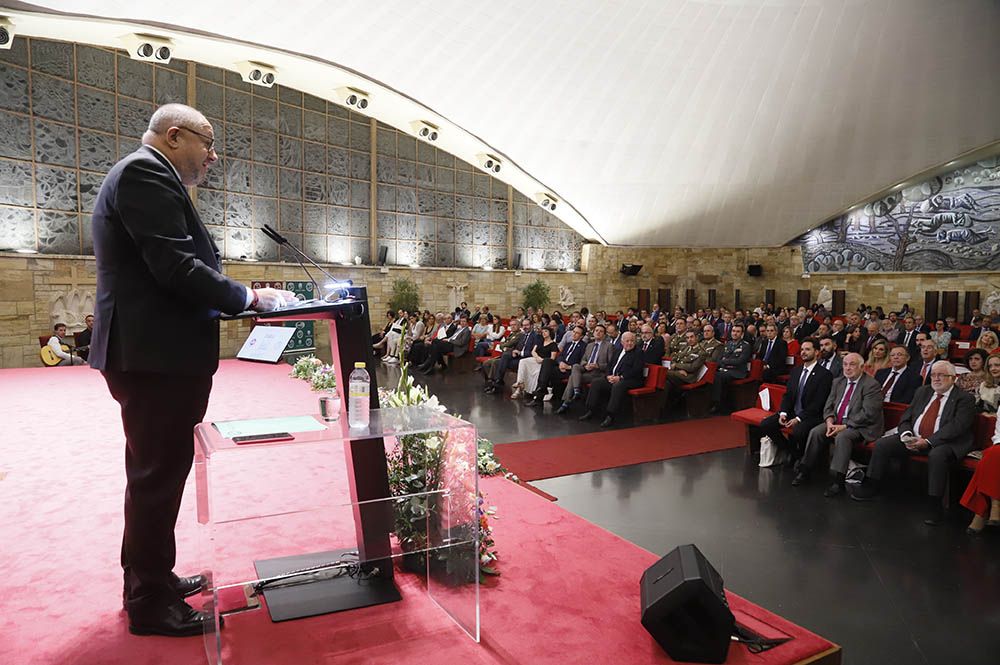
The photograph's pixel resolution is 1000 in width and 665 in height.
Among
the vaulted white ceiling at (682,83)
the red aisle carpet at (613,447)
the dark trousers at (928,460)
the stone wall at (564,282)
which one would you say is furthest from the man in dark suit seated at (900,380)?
the stone wall at (564,282)

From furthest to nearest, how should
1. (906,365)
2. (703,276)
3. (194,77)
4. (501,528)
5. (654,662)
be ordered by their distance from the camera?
1. (703,276)
2. (194,77)
3. (906,365)
4. (501,528)
5. (654,662)

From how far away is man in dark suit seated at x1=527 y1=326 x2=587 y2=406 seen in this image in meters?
8.26

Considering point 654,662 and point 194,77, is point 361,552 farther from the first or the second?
point 194,77

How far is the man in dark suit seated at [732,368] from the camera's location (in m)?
7.78

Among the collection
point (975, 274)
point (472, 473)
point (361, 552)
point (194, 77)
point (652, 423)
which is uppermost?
point (194, 77)

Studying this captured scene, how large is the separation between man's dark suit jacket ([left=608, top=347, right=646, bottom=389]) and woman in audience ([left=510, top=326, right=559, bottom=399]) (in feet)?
4.28

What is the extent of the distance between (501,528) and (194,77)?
13279 millimetres

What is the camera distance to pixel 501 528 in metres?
3.37

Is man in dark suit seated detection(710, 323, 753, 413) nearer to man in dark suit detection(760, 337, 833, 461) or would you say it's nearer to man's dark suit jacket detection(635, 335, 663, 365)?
man's dark suit jacket detection(635, 335, 663, 365)

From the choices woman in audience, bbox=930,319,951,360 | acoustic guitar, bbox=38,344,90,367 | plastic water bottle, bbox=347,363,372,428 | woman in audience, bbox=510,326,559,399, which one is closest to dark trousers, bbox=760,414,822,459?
woman in audience, bbox=510,326,559,399

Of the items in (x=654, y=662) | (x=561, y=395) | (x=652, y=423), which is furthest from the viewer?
(x=561, y=395)

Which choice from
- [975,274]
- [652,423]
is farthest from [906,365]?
[975,274]

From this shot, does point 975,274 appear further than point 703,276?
No

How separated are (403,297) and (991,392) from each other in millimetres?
12829
